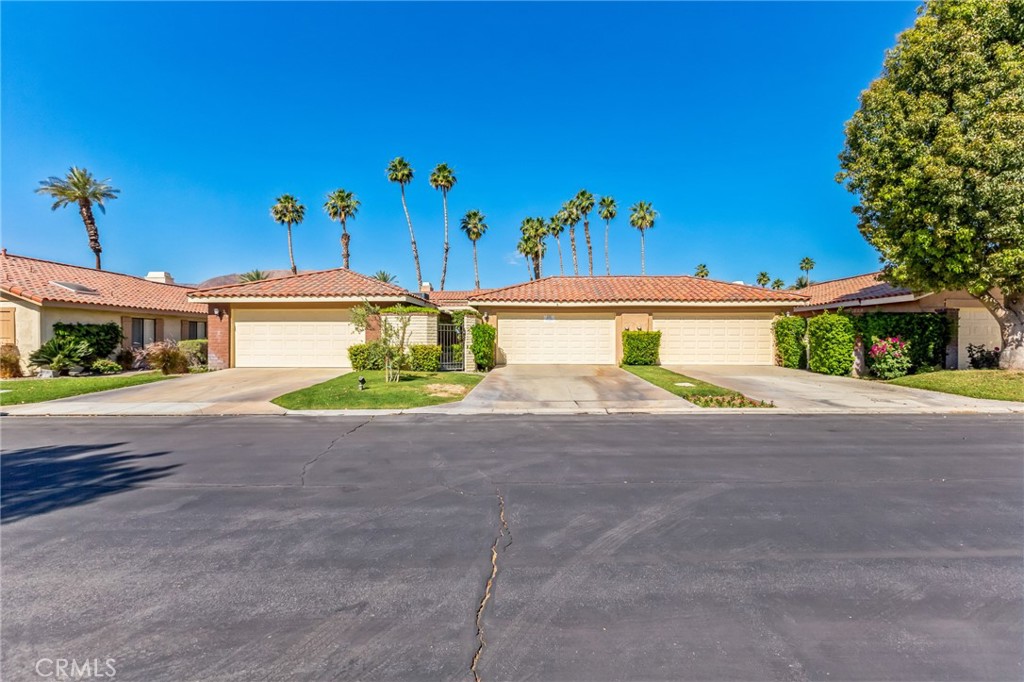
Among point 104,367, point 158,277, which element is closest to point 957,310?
point 104,367

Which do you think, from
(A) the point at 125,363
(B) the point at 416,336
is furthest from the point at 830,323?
(A) the point at 125,363

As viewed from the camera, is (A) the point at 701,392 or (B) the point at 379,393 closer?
(B) the point at 379,393

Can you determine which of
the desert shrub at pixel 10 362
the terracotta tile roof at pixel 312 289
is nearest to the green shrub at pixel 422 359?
the terracotta tile roof at pixel 312 289

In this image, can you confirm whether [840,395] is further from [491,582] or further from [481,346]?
[491,582]

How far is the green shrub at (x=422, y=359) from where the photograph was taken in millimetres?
17172

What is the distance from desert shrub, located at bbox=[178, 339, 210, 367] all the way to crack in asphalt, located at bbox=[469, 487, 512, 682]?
20053mm

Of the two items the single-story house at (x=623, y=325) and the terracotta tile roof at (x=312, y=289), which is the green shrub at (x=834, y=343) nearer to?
the single-story house at (x=623, y=325)

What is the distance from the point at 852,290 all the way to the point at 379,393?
1000 inches

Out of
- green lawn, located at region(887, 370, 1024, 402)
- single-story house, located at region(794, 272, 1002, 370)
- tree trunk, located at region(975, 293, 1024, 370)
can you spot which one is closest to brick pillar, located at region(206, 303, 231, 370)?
green lawn, located at region(887, 370, 1024, 402)

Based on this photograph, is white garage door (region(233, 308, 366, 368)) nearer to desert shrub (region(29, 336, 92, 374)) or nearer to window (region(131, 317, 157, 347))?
desert shrub (region(29, 336, 92, 374))

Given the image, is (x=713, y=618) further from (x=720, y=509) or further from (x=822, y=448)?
(x=822, y=448)

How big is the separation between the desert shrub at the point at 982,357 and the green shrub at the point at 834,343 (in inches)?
173

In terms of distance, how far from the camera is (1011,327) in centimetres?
1494

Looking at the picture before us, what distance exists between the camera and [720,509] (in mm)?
4926
